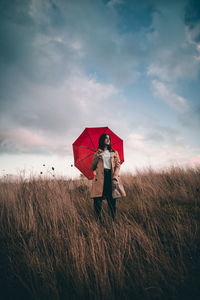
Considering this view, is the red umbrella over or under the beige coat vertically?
over

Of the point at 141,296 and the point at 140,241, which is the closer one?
the point at 141,296

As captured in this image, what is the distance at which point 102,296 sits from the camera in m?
1.49

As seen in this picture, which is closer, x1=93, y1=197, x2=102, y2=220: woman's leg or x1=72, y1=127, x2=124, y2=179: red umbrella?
x1=93, y1=197, x2=102, y2=220: woman's leg

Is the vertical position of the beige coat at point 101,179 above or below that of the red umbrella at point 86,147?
below

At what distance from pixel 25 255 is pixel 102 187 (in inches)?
71.4

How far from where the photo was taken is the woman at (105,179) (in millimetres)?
3279

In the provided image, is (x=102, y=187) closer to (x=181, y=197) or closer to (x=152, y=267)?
(x=152, y=267)

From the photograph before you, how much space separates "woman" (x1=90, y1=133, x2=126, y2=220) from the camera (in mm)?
3279

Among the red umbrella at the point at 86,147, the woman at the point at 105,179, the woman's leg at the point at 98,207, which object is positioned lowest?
the woman's leg at the point at 98,207

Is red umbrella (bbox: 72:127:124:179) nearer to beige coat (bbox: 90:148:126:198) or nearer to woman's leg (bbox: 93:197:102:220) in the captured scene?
beige coat (bbox: 90:148:126:198)

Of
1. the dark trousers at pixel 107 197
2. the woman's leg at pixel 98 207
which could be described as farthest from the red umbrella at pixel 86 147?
the woman's leg at pixel 98 207

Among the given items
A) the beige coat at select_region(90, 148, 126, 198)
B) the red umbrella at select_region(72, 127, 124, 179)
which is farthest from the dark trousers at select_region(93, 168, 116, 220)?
the red umbrella at select_region(72, 127, 124, 179)

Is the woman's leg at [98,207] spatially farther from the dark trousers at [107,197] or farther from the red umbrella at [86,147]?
the red umbrella at [86,147]

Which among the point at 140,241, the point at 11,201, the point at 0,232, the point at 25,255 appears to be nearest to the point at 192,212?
the point at 140,241
